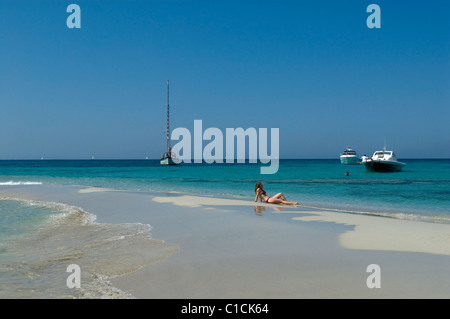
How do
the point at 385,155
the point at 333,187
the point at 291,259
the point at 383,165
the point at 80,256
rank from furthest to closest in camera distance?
the point at 385,155
the point at 383,165
the point at 333,187
the point at 80,256
the point at 291,259

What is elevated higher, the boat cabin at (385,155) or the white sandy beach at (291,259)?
the boat cabin at (385,155)

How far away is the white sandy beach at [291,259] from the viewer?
5.59 meters

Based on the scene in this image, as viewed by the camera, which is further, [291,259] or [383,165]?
[383,165]

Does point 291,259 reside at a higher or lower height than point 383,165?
higher

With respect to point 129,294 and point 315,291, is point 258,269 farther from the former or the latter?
point 129,294

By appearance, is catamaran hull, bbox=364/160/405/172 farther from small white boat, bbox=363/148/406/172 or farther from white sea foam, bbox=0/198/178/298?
white sea foam, bbox=0/198/178/298

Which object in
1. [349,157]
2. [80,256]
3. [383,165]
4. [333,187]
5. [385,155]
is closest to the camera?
[80,256]

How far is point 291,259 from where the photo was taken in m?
7.37

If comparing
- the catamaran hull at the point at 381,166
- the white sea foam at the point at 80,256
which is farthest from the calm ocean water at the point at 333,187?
the white sea foam at the point at 80,256

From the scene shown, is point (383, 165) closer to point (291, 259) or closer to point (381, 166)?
point (381, 166)

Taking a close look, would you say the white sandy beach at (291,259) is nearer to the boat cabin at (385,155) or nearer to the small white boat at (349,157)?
the boat cabin at (385,155)

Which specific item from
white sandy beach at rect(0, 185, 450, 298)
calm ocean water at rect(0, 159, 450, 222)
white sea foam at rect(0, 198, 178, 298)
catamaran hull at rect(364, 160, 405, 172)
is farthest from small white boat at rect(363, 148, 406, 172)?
white sea foam at rect(0, 198, 178, 298)

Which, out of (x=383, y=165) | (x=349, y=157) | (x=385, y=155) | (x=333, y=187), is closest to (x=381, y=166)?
(x=383, y=165)

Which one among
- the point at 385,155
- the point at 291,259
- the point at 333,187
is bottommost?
the point at 333,187
